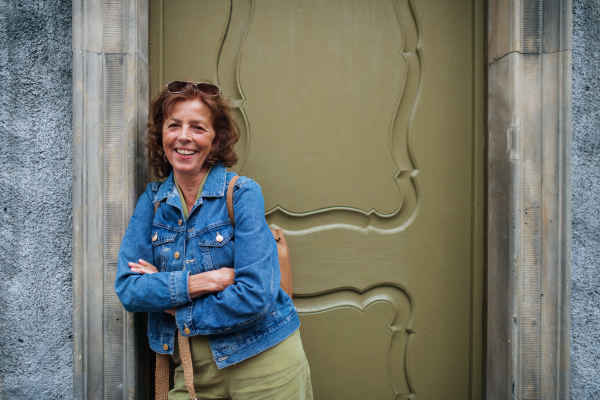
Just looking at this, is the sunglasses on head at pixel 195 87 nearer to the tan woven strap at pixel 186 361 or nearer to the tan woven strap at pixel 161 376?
the tan woven strap at pixel 186 361

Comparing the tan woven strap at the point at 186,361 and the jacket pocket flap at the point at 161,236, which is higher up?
the jacket pocket flap at the point at 161,236

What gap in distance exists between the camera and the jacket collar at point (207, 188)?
1.52 metres

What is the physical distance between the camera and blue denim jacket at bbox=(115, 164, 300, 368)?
1385mm

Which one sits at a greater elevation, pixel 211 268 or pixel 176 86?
pixel 176 86

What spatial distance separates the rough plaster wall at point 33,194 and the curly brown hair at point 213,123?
1.32ft

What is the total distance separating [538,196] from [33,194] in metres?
2.08

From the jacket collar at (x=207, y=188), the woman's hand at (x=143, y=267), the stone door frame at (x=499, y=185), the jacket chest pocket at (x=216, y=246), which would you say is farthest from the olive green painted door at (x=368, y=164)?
the woman's hand at (x=143, y=267)

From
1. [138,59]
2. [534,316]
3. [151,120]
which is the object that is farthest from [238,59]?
[534,316]

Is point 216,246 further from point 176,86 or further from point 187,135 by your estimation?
point 176,86

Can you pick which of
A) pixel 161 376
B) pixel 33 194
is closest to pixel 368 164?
pixel 161 376

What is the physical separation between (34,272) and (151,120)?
2.63 ft

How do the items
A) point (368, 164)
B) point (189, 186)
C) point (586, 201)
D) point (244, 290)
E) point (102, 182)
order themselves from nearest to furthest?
point (244, 290) → point (189, 186) → point (102, 182) → point (586, 201) → point (368, 164)

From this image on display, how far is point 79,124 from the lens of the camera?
1.67 m

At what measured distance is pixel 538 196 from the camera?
177cm
